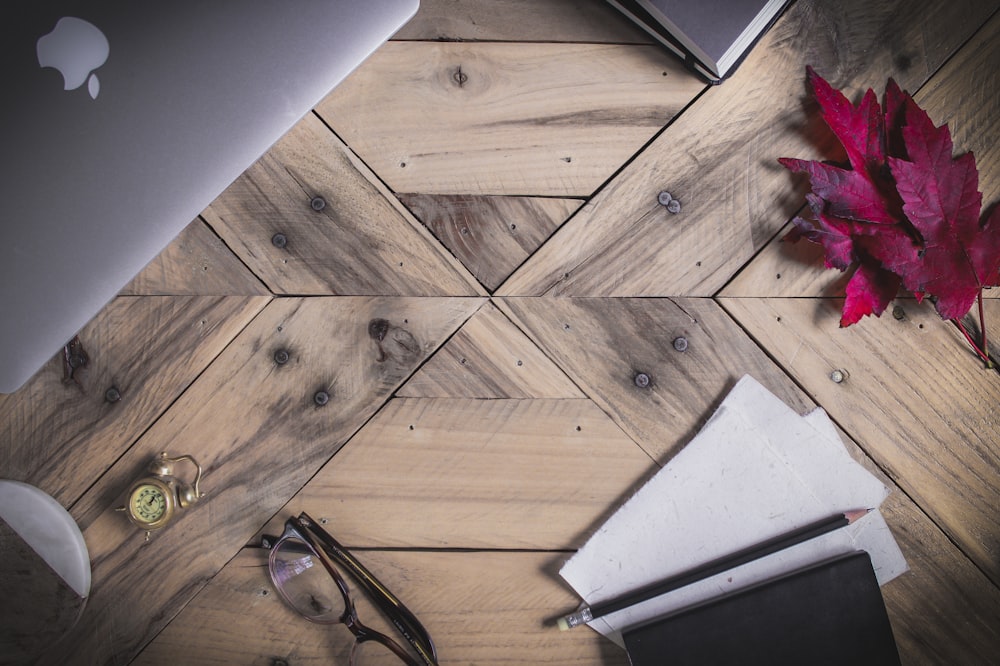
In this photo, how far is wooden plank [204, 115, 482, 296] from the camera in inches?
26.8

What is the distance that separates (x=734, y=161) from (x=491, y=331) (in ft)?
0.91

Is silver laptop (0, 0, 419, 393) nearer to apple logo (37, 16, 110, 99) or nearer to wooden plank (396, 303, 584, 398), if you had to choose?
apple logo (37, 16, 110, 99)

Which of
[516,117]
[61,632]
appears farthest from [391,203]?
[61,632]

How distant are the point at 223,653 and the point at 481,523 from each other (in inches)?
10.7

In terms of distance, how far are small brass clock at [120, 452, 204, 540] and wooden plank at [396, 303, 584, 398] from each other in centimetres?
21

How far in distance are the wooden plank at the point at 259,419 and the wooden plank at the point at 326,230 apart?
0.03 metres

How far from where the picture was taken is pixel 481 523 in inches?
27.2

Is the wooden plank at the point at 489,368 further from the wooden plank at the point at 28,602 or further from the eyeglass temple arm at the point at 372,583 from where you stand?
the wooden plank at the point at 28,602

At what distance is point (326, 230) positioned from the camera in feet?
2.24

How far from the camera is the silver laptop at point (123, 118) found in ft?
1.35

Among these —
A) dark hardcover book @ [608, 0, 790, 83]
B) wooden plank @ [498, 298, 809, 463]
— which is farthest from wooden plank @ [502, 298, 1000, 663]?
dark hardcover book @ [608, 0, 790, 83]

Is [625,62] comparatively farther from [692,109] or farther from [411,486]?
[411,486]

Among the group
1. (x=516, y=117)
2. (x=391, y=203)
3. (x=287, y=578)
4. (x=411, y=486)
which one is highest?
(x=516, y=117)

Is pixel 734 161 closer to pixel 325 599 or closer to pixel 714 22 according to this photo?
pixel 714 22
